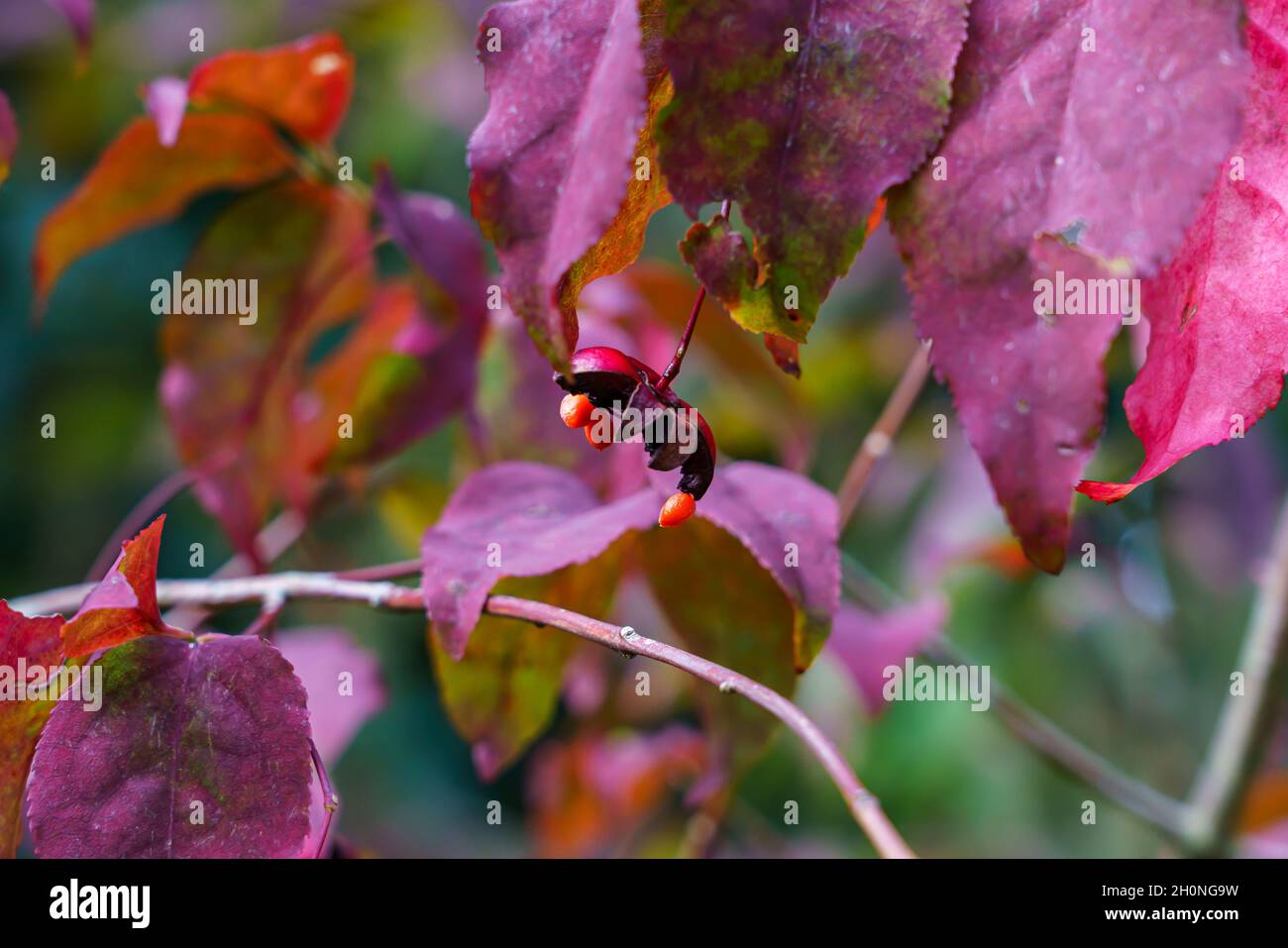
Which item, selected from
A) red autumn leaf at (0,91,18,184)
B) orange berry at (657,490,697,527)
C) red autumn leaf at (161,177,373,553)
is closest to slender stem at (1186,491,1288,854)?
orange berry at (657,490,697,527)

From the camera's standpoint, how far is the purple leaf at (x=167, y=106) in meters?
0.56

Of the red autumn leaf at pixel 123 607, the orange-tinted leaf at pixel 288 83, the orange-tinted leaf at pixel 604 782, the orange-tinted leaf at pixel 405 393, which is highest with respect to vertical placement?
the orange-tinted leaf at pixel 288 83

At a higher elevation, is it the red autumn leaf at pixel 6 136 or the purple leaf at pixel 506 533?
the red autumn leaf at pixel 6 136

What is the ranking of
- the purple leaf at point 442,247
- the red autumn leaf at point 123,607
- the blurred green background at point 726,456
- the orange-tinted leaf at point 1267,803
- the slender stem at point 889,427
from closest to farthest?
the red autumn leaf at point 123,607 < the purple leaf at point 442,247 < the slender stem at point 889,427 < the orange-tinted leaf at point 1267,803 < the blurred green background at point 726,456

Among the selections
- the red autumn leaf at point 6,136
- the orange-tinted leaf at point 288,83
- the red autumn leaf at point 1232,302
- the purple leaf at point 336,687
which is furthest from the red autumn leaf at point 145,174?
the red autumn leaf at point 1232,302

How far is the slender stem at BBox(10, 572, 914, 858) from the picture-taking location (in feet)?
0.97

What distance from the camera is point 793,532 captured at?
1.41ft

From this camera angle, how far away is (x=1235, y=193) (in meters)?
0.35

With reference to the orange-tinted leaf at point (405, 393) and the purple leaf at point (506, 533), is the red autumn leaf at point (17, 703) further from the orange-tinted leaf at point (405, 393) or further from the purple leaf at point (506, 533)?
the orange-tinted leaf at point (405, 393)

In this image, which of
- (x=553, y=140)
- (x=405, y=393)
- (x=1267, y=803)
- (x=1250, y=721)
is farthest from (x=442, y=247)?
(x=1267, y=803)

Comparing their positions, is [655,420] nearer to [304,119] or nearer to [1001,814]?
[304,119]

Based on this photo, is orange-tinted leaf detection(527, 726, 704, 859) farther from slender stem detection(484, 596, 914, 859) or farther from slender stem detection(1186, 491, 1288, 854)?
slender stem detection(484, 596, 914, 859)

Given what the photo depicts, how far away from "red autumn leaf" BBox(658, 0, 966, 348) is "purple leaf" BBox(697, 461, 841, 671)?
12cm
